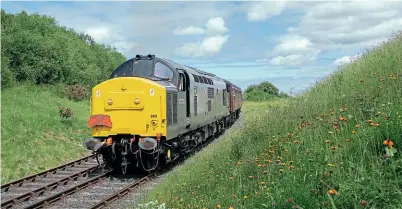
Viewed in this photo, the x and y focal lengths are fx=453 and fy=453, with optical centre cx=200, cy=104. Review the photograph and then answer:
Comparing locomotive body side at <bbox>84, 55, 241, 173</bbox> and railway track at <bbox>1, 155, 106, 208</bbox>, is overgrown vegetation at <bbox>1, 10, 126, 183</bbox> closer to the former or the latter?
railway track at <bbox>1, 155, 106, 208</bbox>

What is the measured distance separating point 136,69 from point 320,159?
947 cm

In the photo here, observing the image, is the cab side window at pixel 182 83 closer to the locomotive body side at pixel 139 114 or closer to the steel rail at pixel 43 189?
the locomotive body side at pixel 139 114

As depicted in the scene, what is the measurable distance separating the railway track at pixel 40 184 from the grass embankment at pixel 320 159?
3.97 m

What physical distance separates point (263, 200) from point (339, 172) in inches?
40.6

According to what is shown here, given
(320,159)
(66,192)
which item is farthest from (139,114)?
(320,159)

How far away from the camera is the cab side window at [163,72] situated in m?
14.6

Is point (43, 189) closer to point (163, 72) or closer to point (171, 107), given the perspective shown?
point (171, 107)

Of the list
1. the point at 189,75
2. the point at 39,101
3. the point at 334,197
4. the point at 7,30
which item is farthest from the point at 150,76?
the point at 7,30

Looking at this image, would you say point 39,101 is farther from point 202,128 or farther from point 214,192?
point 214,192

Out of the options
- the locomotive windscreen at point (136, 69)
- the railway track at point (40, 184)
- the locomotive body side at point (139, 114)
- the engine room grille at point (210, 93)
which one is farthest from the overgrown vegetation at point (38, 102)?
the engine room grille at point (210, 93)

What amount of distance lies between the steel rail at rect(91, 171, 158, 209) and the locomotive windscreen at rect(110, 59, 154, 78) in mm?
3211

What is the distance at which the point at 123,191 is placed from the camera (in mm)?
11695

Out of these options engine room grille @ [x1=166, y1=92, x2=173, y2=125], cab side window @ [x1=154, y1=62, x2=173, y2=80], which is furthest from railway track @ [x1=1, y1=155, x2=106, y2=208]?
cab side window @ [x1=154, y1=62, x2=173, y2=80]

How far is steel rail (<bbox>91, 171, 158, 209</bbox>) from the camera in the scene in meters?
10.4
